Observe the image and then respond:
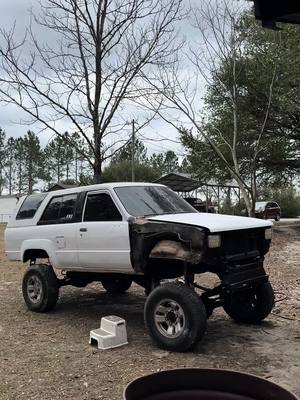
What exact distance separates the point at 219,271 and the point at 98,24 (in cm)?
733

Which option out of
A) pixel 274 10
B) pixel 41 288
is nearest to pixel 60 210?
pixel 41 288

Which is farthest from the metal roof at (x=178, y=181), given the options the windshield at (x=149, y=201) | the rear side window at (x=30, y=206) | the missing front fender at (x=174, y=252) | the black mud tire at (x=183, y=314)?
the black mud tire at (x=183, y=314)

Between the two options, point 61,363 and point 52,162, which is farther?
point 52,162

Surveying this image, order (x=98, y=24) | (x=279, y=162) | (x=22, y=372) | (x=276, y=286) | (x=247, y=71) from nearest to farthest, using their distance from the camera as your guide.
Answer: (x=22, y=372) < (x=276, y=286) < (x=98, y=24) < (x=247, y=71) < (x=279, y=162)

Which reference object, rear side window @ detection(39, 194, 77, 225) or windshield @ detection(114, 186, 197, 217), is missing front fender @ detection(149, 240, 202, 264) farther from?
rear side window @ detection(39, 194, 77, 225)

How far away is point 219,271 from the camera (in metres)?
6.60

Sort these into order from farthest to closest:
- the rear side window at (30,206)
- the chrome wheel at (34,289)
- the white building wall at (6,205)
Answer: the white building wall at (6,205), the rear side window at (30,206), the chrome wheel at (34,289)

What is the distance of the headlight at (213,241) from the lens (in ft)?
20.3

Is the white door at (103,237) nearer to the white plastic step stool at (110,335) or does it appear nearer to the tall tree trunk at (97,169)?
the white plastic step stool at (110,335)

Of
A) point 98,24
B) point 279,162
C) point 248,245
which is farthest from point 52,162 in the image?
point 248,245

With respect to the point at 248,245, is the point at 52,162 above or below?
above

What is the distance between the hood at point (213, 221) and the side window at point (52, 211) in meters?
2.17

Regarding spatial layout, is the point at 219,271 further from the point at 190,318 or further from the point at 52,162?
the point at 52,162

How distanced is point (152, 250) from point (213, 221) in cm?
83
